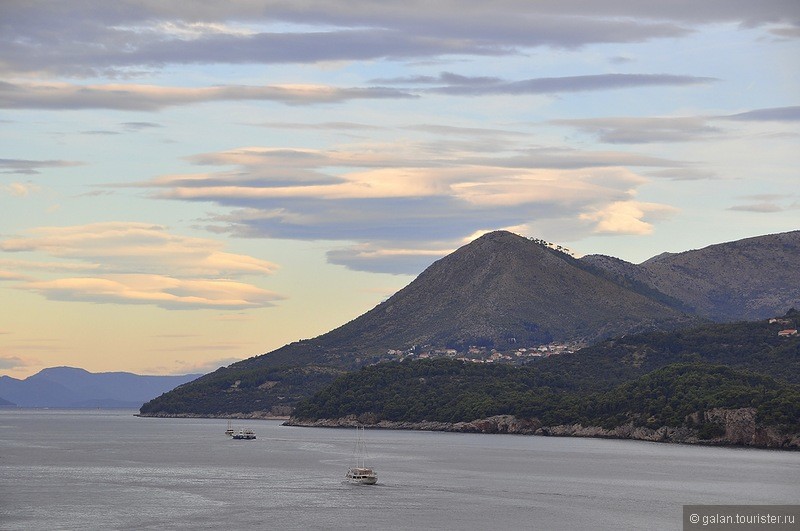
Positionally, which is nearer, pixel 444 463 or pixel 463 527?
pixel 463 527

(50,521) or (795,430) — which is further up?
(795,430)

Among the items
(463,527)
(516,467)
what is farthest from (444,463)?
(463,527)

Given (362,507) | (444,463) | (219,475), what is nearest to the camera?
(362,507)

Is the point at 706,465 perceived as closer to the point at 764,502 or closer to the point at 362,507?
the point at 764,502

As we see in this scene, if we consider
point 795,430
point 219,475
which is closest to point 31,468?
point 219,475

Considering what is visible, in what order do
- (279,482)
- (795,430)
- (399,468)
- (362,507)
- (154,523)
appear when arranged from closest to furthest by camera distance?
(154,523) → (362,507) → (279,482) → (399,468) → (795,430)

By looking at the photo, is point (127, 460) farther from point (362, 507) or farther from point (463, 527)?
point (463, 527)
